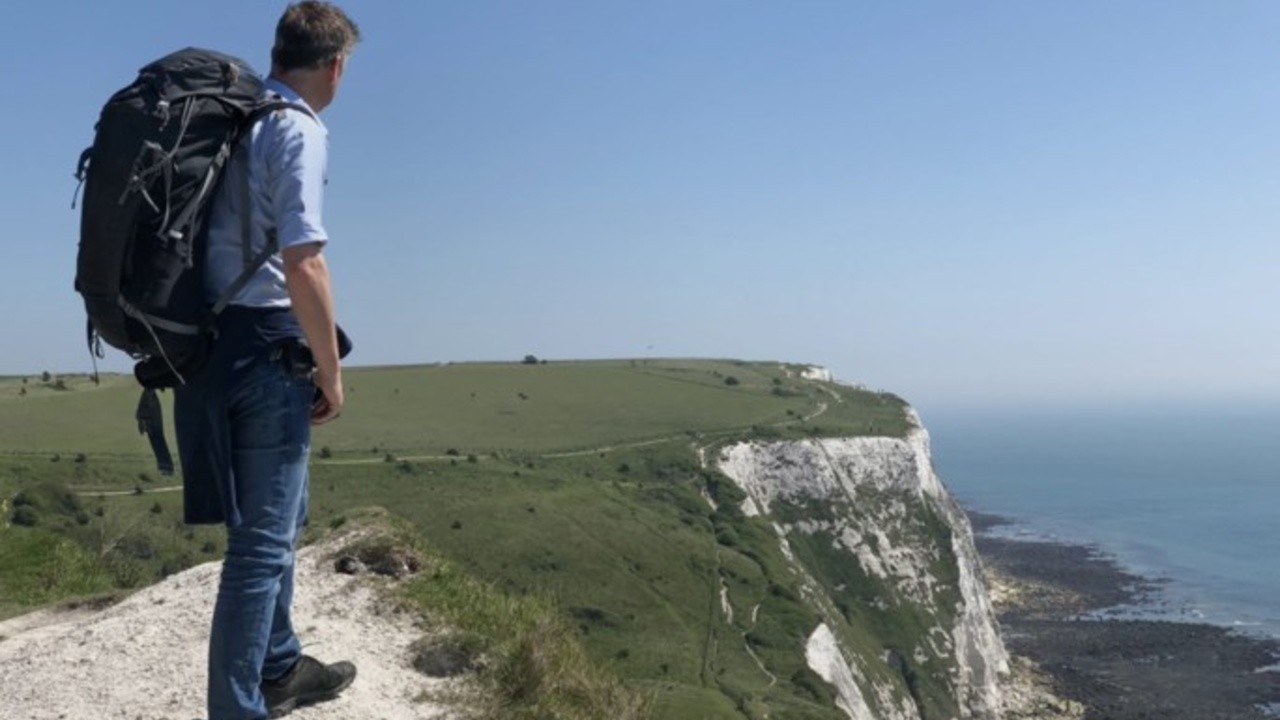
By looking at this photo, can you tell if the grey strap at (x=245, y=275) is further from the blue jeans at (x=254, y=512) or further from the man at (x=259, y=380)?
the blue jeans at (x=254, y=512)

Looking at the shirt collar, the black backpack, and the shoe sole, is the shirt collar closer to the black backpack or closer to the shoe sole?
the black backpack

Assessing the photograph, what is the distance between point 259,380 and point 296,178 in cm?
107

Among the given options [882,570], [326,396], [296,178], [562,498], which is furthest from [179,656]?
[882,570]

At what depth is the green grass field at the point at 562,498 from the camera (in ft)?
227

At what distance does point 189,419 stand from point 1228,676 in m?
110

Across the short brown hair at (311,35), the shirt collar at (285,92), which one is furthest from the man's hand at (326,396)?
the short brown hair at (311,35)

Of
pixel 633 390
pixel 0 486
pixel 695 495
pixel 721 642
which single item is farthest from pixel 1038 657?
pixel 0 486

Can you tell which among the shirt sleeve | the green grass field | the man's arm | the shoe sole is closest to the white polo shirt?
the shirt sleeve

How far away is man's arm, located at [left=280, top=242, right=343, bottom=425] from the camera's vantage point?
192 inches

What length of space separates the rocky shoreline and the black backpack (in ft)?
305

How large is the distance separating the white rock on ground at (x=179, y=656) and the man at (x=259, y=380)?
1839mm

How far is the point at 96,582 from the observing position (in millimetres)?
16500

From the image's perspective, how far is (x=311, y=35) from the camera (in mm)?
5410

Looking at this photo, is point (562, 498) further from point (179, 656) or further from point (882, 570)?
point (179, 656)
